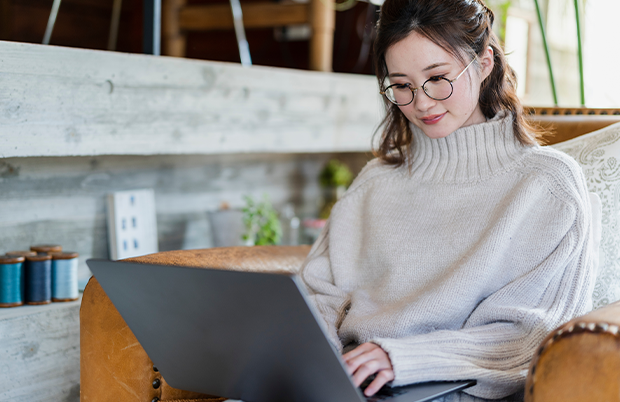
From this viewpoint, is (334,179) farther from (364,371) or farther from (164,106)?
(364,371)

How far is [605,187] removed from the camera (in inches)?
44.6

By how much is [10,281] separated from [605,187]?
1266 mm

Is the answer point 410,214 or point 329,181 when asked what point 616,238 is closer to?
point 410,214

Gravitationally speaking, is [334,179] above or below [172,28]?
below

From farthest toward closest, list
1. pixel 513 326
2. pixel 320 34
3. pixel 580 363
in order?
pixel 320 34 → pixel 513 326 → pixel 580 363

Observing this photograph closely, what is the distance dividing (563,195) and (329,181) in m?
1.48

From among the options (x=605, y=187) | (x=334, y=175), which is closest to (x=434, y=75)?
(x=605, y=187)

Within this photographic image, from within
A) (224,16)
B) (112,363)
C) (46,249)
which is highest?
(224,16)

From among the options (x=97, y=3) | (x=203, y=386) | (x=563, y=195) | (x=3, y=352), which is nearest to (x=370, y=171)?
(x=563, y=195)

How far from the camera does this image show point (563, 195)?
0.97m

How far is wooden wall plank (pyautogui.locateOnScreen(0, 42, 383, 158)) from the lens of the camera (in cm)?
121

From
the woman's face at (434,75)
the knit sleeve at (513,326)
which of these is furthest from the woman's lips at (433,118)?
the knit sleeve at (513,326)

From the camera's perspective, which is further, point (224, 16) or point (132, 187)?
point (224, 16)

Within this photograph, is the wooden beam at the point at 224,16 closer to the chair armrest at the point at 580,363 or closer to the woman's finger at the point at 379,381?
the woman's finger at the point at 379,381
